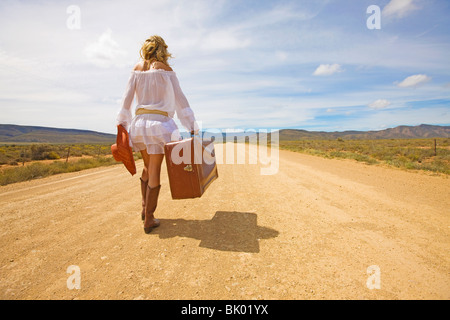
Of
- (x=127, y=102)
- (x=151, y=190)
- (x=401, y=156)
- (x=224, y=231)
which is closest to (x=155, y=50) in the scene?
(x=127, y=102)

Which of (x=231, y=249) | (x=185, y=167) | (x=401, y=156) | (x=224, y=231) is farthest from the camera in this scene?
(x=401, y=156)

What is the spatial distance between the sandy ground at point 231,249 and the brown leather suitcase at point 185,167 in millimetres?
546

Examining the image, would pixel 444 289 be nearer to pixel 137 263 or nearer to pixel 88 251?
pixel 137 263

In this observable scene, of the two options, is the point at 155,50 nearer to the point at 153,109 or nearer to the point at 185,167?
the point at 153,109

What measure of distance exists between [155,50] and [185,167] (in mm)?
1484

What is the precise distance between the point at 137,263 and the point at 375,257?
2.20 m

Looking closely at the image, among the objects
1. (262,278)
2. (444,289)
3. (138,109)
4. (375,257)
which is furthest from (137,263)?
(444,289)

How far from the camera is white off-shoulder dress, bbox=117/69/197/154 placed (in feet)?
8.55

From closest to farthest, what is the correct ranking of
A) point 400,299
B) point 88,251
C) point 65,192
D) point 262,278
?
point 400,299 → point 262,278 → point 88,251 → point 65,192

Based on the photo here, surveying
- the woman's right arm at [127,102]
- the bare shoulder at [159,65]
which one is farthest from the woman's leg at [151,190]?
the bare shoulder at [159,65]

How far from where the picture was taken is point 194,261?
2.09m

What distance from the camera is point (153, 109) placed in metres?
2.66

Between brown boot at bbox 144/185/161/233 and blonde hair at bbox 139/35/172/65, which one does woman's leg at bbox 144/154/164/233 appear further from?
blonde hair at bbox 139/35/172/65

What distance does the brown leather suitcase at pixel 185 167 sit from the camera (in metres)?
2.52
